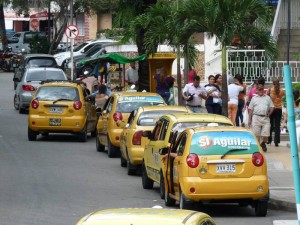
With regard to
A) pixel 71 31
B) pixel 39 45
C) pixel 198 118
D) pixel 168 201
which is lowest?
pixel 168 201

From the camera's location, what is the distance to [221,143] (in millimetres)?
15406

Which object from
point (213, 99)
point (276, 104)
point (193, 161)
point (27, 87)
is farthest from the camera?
point (27, 87)

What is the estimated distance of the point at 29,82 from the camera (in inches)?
1436

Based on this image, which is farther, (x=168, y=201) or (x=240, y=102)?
(x=240, y=102)

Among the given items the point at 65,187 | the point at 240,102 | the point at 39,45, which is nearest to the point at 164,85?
the point at 240,102

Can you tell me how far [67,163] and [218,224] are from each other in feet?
29.2

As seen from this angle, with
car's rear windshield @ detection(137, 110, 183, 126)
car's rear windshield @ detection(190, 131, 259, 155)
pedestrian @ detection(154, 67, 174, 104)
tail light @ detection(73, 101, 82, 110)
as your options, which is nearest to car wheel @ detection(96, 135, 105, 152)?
tail light @ detection(73, 101, 82, 110)

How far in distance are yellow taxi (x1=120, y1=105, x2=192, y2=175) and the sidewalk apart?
2.28 metres

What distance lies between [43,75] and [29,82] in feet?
3.12

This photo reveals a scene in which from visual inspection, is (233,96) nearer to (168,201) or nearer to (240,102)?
(240,102)

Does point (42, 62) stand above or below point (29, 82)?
above

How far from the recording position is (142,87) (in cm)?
3559

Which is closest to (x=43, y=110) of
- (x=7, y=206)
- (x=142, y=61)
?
(x=142, y=61)

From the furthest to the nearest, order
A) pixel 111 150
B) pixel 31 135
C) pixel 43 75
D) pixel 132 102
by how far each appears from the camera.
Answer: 1. pixel 43 75
2. pixel 31 135
3. pixel 111 150
4. pixel 132 102
